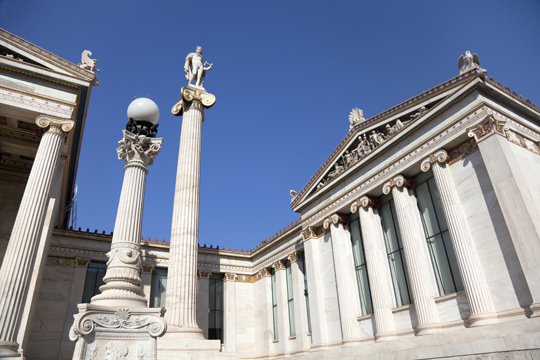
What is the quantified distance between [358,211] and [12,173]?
22.3 metres

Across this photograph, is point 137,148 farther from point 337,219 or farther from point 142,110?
point 337,219

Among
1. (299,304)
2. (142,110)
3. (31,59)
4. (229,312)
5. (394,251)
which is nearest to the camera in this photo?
(142,110)

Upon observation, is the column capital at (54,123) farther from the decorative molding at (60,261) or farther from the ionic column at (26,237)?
the decorative molding at (60,261)

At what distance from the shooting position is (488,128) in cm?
1548

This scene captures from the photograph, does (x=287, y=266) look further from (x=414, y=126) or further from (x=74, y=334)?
(x=74, y=334)

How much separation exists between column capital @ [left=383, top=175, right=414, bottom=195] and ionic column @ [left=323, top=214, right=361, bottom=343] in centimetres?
432

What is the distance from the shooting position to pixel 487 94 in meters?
16.3

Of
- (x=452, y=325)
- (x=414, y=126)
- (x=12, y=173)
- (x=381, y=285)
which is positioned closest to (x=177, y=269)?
(x=381, y=285)

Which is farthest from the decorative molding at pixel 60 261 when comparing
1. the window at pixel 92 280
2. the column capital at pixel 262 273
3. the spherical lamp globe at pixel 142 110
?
the spherical lamp globe at pixel 142 110

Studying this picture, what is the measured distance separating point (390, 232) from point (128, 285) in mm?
14832

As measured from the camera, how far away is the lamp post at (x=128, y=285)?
30.5ft

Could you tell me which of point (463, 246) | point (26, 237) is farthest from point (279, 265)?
point (26, 237)

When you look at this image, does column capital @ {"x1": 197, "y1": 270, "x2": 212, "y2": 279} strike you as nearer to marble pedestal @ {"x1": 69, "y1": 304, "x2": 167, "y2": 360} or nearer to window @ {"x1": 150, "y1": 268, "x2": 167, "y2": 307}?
window @ {"x1": 150, "y1": 268, "x2": 167, "y2": 307}

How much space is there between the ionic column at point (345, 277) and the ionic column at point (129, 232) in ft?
43.9
